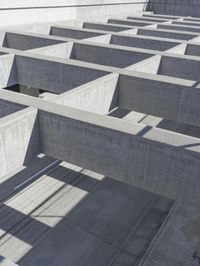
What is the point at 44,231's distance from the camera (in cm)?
1157

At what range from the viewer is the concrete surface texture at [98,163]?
9.09 meters

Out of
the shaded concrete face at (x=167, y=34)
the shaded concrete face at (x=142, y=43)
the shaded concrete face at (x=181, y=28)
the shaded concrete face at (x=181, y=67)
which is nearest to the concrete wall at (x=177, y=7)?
the shaded concrete face at (x=181, y=28)

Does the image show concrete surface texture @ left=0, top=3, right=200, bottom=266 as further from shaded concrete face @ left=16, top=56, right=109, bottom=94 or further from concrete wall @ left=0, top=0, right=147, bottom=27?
concrete wall @ left=0, top=0, right=147, bottom=27

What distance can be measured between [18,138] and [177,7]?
110 feet

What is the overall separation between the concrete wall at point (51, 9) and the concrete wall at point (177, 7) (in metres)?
5.80

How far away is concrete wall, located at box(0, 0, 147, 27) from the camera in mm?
22500

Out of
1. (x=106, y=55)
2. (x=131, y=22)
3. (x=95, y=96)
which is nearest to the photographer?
(x=95, y=96)

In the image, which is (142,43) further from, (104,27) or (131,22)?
(131,22)

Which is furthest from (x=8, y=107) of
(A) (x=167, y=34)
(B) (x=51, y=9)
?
(B) (x=51, y=9)

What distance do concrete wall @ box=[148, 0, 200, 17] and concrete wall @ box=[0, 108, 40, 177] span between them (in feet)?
107

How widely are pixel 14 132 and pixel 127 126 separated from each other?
366 centimetres

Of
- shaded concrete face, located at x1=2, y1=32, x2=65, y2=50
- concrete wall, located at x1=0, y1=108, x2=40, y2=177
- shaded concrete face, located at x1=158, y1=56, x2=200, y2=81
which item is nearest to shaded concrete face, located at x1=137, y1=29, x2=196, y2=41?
shaded concrete face, located at x1=158, y1=56, x2=200, y2=81

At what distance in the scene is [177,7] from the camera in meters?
36.7

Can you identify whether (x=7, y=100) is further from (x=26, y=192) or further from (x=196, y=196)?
(x=196, y=196)
